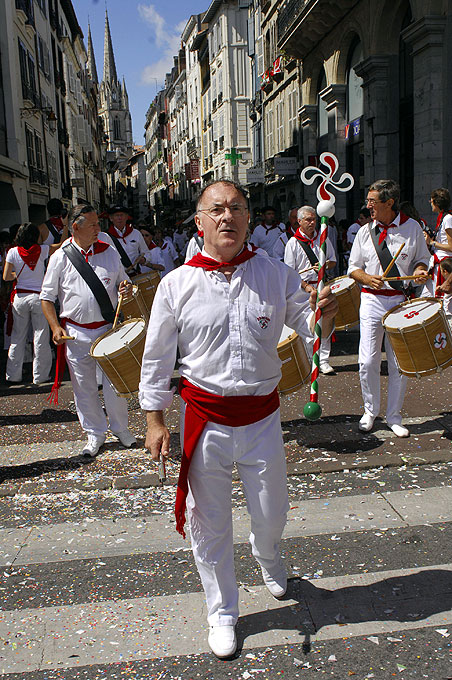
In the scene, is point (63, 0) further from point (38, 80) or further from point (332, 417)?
point (332, 417)

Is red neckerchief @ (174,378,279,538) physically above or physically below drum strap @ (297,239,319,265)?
below

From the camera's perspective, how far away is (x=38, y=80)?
2895 centimetres

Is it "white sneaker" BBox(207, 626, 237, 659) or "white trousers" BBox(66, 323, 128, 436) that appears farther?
"white trousers" BBox(66, 323, 128, 436)

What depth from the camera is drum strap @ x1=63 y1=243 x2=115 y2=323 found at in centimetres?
574

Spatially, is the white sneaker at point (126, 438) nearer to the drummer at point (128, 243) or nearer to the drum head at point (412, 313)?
the drum head at point (412, 313)

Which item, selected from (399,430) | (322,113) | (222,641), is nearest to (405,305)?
(399,430)

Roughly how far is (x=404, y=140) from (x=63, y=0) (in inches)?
1304

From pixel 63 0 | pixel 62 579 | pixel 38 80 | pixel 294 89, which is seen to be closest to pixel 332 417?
pixel 62 579

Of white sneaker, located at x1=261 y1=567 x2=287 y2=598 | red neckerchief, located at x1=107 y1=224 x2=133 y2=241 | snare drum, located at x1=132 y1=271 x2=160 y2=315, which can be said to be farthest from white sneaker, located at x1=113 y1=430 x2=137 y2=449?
red neckerchief, located at x1=107 y1=224 x2=133 y2=241

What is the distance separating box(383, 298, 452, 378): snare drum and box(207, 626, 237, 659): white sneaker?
2876 millimetres

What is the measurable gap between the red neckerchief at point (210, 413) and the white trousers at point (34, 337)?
21.0 ft

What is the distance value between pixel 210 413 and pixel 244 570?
131cm

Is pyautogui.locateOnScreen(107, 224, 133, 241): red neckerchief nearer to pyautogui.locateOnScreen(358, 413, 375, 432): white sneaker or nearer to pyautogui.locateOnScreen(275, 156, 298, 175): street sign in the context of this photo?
pyautogui.locateOnScreen(358, 413, 375, 432): white sneaker

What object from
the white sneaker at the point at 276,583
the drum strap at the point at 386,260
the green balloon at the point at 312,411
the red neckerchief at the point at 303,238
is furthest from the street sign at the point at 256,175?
the white sneaker at the point at 276,583
